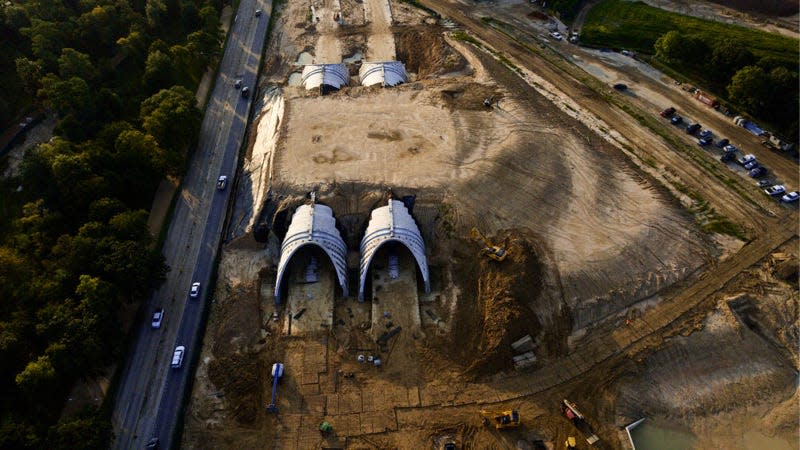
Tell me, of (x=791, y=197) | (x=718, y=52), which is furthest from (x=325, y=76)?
(x=791, y=197)

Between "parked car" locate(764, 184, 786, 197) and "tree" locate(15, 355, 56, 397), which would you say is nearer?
"tree" locate(15, 355, 56, 397)

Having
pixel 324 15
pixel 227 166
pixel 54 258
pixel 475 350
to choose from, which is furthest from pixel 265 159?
pixel 324 15

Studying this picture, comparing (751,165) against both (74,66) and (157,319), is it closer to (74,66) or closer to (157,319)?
(157,319)

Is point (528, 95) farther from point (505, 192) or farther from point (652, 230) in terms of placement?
point (652, 230)

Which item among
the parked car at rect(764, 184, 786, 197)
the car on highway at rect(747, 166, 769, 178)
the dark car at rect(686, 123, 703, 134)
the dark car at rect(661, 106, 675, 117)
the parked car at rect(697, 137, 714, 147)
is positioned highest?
the dark car at rect(661, 106, 675, 117)

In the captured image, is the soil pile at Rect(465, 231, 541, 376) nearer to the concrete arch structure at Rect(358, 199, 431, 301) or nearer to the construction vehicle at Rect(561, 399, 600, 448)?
the construction vehicle at Rect(561, 399, 600, 448)

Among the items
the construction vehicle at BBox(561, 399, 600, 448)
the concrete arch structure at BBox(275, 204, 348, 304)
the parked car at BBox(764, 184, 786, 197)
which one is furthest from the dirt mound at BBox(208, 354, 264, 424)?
the parked car at BBox(764, 184, 786, 197)

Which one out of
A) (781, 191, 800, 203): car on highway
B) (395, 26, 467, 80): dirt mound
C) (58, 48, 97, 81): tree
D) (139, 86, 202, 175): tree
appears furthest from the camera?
(395, 26, 467, 80): dirt mound
